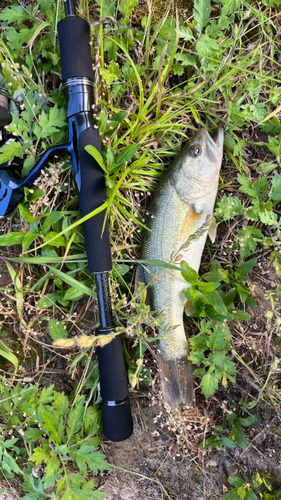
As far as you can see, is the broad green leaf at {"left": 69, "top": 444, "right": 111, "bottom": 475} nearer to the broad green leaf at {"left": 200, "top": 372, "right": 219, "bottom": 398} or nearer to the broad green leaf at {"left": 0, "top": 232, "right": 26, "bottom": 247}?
the broad green leaf at {"left": 200, "top": 372, "right": 219, "bottom": 398}

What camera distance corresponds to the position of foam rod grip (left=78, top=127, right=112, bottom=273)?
6.39 ft

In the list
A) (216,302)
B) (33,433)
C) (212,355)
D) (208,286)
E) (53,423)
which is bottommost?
(33,433)

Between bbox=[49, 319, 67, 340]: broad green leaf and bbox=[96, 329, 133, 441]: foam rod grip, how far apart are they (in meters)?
0.33

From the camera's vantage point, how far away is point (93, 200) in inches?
77.1

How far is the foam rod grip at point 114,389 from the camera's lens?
202 centimetres

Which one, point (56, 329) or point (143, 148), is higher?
point (143, 148)

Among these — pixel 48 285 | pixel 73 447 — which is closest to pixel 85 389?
pixel 73 447

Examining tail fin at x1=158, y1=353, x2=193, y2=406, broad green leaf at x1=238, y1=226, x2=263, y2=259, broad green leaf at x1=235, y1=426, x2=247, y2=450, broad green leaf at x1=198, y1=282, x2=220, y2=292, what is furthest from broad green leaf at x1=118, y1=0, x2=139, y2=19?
broad green leaf at x1=235, y1=426, x2=247, y2=450

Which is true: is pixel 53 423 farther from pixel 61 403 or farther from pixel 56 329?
pixel 56 329

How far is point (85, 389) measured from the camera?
7.73 ft

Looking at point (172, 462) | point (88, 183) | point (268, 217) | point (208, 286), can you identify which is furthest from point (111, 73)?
point (172, 462)

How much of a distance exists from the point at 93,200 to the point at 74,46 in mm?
874

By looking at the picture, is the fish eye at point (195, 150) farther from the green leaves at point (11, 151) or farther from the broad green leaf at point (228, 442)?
the broad green leaf at point (228, 442)

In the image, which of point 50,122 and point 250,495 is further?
point 250,495
